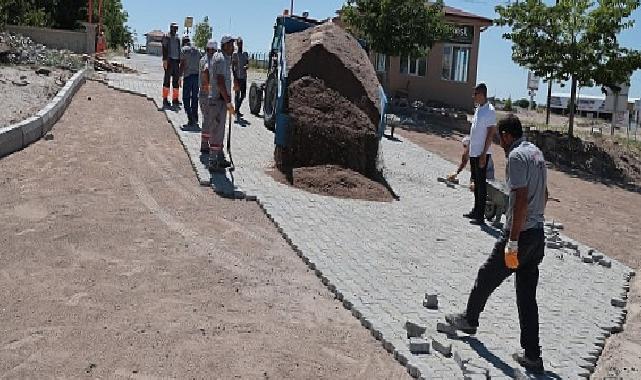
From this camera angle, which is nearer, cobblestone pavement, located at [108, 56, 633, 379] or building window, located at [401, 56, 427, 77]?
cobblestone pavement, located at [108, 56, 633, 379]

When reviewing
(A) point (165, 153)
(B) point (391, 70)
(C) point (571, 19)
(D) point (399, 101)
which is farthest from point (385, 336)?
(B) point (391, 70)

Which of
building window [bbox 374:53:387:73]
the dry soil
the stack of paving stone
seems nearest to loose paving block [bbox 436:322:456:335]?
the stack of paving stone

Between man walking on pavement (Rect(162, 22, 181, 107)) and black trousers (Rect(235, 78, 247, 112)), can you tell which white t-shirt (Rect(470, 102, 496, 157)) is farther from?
man walking on pavement (Rect(162, 22, 181, 107))

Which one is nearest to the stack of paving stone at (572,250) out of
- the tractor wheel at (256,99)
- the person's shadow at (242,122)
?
the person's shadow at (242,122)

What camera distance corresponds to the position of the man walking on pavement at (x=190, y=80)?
13992 millimetres

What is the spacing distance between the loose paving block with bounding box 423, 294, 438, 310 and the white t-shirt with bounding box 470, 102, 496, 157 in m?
3.55

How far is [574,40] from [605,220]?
35.3 ft

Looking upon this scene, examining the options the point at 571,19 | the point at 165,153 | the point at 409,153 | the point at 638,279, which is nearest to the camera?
the point at 638,279

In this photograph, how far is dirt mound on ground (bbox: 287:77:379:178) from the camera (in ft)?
36.0

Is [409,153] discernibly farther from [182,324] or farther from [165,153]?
[182,324]

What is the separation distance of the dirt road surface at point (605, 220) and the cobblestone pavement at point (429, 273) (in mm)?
146

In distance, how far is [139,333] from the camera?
517 cm

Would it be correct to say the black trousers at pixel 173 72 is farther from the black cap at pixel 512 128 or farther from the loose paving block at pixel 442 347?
the loose paving block at pixel 442 347

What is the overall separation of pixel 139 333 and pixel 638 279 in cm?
602
